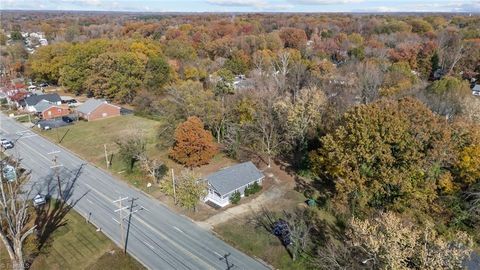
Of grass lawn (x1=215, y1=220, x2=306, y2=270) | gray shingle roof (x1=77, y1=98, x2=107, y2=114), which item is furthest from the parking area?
grass lawn (x1=215, y1=220, x2=306, y2=270)

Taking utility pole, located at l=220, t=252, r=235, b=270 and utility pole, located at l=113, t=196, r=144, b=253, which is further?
utility pole, located at l=113, t=196, r=144, b=253

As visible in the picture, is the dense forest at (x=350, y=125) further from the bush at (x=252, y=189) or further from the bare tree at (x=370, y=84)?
the bush at (x=252, y=189)

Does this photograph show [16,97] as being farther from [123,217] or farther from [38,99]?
[123,217]

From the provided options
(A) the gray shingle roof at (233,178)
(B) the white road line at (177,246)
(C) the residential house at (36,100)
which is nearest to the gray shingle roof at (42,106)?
(C) the residential house at (36,100)

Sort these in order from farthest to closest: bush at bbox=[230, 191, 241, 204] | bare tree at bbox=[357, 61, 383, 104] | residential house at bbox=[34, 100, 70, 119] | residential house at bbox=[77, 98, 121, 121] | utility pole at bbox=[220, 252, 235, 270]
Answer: residential house at bbox=[77, 98, 121, 121]
residential house at bbox=[34, 100, 70, 119]
bare tree at bbox=[357, 61, 383, 104]
bush at bbox=[230, 191, 241, 204]
utility pole at bbox=[220, 252, 235, 270]

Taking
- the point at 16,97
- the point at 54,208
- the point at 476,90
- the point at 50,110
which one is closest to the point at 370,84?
the point at 476,90

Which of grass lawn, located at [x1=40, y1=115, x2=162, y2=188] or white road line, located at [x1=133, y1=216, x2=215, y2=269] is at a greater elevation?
white road line, located at [x1=133, y1=216, x2=215, y2=269]

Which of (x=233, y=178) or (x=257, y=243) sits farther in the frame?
(x=233, y=178)

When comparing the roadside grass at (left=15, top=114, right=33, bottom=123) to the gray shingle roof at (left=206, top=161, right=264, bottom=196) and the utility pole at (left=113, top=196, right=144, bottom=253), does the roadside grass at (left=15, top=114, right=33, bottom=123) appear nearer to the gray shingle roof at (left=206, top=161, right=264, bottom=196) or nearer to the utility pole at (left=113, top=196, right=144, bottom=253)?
the utility pole at (left=113, top=196, right=144, bottom=253)
